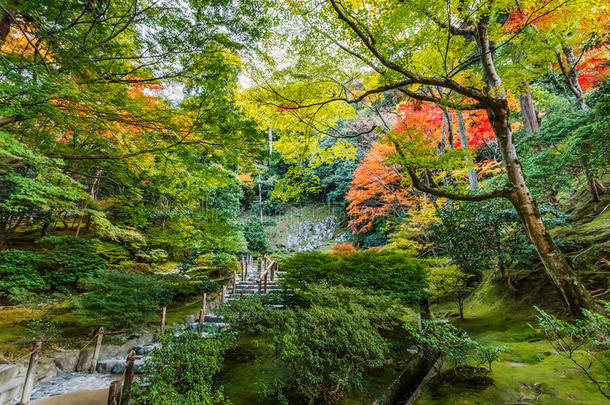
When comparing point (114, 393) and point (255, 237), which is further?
point (255, 237)

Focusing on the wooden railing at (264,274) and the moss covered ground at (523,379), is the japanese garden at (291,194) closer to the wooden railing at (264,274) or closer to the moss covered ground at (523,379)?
the moss covered ground at (523,379)

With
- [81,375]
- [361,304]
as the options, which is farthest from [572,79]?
[81,375]

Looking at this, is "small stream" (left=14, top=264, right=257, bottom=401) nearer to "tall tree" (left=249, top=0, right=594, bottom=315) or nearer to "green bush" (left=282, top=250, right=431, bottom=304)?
"green bush" (left=282, top=250, right=431, bottom=304)

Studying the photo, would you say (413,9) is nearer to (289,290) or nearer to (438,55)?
(438,55)

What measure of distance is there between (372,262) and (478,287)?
4.35 metres

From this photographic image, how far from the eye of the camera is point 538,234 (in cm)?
400

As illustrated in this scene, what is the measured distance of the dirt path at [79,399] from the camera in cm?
361

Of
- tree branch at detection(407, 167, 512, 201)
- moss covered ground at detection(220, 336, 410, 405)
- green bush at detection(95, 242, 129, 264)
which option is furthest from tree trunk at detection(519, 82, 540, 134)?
green bush at detection(95, 242, 129, 264)

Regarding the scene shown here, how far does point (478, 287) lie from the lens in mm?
7996

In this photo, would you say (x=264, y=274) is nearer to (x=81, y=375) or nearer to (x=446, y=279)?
(x=81, y=375)

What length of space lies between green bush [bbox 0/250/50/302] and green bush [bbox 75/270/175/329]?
159cm

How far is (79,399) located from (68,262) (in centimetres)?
444

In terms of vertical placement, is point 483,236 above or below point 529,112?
below

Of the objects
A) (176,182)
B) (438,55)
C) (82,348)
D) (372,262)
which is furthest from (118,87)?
(372,262)
